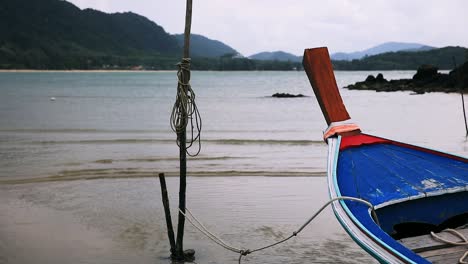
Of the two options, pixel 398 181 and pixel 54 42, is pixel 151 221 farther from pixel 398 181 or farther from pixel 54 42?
pixel 54 42

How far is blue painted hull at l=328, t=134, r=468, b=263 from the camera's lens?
5.43 meters

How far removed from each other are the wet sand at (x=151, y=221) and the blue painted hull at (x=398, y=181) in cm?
157

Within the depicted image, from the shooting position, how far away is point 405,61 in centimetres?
17212

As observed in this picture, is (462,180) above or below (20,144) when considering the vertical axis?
above

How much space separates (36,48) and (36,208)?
16125cm

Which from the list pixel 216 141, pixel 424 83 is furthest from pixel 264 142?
pixel 424 83

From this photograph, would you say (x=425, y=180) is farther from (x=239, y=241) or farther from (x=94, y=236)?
(x=94, y=236)

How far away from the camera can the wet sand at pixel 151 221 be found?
719 centimetres

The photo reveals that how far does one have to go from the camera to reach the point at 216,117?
29266 mm

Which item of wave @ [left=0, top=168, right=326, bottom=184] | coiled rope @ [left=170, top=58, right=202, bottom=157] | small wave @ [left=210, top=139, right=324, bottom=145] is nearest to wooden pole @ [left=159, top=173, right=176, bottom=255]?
coiled rope @ [left=170, top=58, right=202, bottom=157]

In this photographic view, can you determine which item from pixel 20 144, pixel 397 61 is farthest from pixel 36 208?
pixel 397 61

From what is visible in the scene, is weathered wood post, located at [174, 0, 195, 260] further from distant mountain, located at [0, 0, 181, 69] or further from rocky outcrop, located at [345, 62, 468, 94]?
distant mountain, located at [0, 0, 181, 69]

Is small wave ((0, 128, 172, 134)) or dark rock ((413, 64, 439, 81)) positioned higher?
dark rock ((413, 64, 439, 81))

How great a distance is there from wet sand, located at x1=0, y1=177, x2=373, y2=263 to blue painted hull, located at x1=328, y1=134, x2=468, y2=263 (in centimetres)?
157
